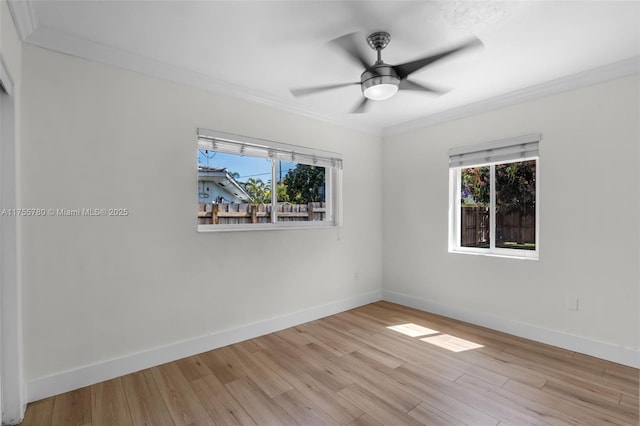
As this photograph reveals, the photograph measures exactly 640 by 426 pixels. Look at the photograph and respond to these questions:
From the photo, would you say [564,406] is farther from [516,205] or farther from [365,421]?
[516,205]

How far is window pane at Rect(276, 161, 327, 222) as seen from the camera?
3.48m

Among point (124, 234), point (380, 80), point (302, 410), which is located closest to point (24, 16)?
point (124, 234)

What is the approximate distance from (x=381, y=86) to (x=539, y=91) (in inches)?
79.7

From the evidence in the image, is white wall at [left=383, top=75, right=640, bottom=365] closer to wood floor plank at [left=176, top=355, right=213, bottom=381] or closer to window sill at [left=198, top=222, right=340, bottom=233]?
window sill at [left=198, top=222, right=340, bottom=233]

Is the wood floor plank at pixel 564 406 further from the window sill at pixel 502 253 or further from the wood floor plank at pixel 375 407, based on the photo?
the window sill at pixel 502 253

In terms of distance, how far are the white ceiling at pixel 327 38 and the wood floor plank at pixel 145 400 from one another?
7.88ft

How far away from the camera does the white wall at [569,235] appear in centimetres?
250

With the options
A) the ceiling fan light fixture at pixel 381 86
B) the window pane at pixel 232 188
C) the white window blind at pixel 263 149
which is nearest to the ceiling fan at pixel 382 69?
the ceiling fan light fixture at pixel 381 86

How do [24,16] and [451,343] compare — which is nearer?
[24,16]

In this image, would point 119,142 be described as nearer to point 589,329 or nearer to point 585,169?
point 585,169

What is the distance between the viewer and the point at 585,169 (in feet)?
8.85

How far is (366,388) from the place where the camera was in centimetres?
218

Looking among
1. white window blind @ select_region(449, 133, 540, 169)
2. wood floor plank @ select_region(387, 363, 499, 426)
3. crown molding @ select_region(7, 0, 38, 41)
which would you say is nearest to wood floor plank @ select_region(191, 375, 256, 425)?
wood floor plank @ select_region(387, 363, 499, 426)

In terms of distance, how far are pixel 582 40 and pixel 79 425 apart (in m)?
4.15
